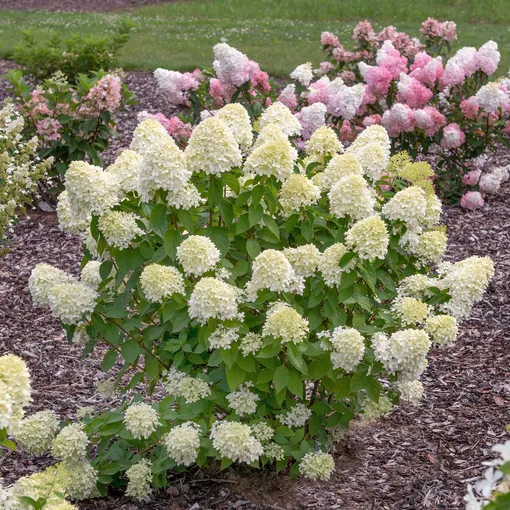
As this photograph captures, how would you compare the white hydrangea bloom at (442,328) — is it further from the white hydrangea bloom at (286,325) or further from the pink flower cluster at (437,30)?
the pink flower cluster at (437,30)

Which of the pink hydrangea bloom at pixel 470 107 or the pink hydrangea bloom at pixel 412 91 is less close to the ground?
the pink hydrangea bloom at pixel 412 91

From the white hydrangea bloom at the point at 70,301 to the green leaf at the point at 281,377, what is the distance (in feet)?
2.38

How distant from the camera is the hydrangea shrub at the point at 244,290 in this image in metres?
2.94

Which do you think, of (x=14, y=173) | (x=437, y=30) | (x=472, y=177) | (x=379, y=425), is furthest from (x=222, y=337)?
(x=437, y=30)

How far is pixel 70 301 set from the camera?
312 centimetres

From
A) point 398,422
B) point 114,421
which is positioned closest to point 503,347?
point 398,422

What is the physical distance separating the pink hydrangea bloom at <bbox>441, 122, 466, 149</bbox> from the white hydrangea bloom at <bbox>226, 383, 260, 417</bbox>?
408cm

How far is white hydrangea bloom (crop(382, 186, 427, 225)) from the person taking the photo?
10.3 feet

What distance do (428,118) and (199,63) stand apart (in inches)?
218

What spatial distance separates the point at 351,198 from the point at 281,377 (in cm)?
68

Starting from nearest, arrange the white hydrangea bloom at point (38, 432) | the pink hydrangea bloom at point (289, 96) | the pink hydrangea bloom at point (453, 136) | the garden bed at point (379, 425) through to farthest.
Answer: the white hydrangea bloom at point (38, 432), the garden bed at point (379, 425), the pink hydrangea bloom at point (289, 96), the pink hydrangea bloom at point (453, 136)

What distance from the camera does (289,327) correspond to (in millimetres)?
2885

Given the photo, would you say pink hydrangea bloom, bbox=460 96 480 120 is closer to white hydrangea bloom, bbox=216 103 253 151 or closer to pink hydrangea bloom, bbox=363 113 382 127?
pink hydrangea bloom, bbox=363 113 382 127

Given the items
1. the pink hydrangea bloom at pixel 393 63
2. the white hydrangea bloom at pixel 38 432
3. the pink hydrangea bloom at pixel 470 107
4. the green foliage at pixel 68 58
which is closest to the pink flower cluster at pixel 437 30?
the pink hydrangea bloom at pixel 393 63
